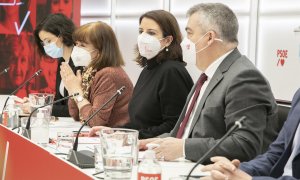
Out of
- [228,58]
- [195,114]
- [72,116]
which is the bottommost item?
[72,116]

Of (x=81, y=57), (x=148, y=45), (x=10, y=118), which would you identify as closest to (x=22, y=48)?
(x=81, y=57)

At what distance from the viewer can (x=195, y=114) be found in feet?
8.15

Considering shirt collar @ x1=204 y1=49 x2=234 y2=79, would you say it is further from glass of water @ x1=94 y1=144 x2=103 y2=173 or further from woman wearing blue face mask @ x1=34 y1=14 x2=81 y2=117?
woman wearing blue face mask @ x1=34 y1=14 x2=81 y2=117

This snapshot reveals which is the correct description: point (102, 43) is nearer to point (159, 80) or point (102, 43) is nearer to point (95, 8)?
point (159, 80)

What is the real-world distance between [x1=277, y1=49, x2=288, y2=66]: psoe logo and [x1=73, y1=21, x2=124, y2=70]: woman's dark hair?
112 centimetres

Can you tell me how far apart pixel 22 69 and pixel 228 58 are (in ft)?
12.7

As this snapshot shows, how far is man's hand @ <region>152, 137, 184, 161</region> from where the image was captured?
2277mm

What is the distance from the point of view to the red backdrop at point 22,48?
Answer: 592cm

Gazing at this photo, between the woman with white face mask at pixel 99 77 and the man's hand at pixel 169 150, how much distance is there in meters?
1.19

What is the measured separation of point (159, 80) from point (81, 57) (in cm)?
86

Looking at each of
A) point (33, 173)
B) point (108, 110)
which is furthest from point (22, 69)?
point (33, 173)

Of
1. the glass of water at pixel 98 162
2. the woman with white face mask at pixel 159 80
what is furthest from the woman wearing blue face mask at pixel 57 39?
the glass of water at pixel 98 162

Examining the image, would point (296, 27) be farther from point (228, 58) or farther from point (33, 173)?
point (33, 173)

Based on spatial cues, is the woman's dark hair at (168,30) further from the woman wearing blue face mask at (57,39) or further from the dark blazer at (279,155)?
the woman wearing blue face mask at (57,39)
